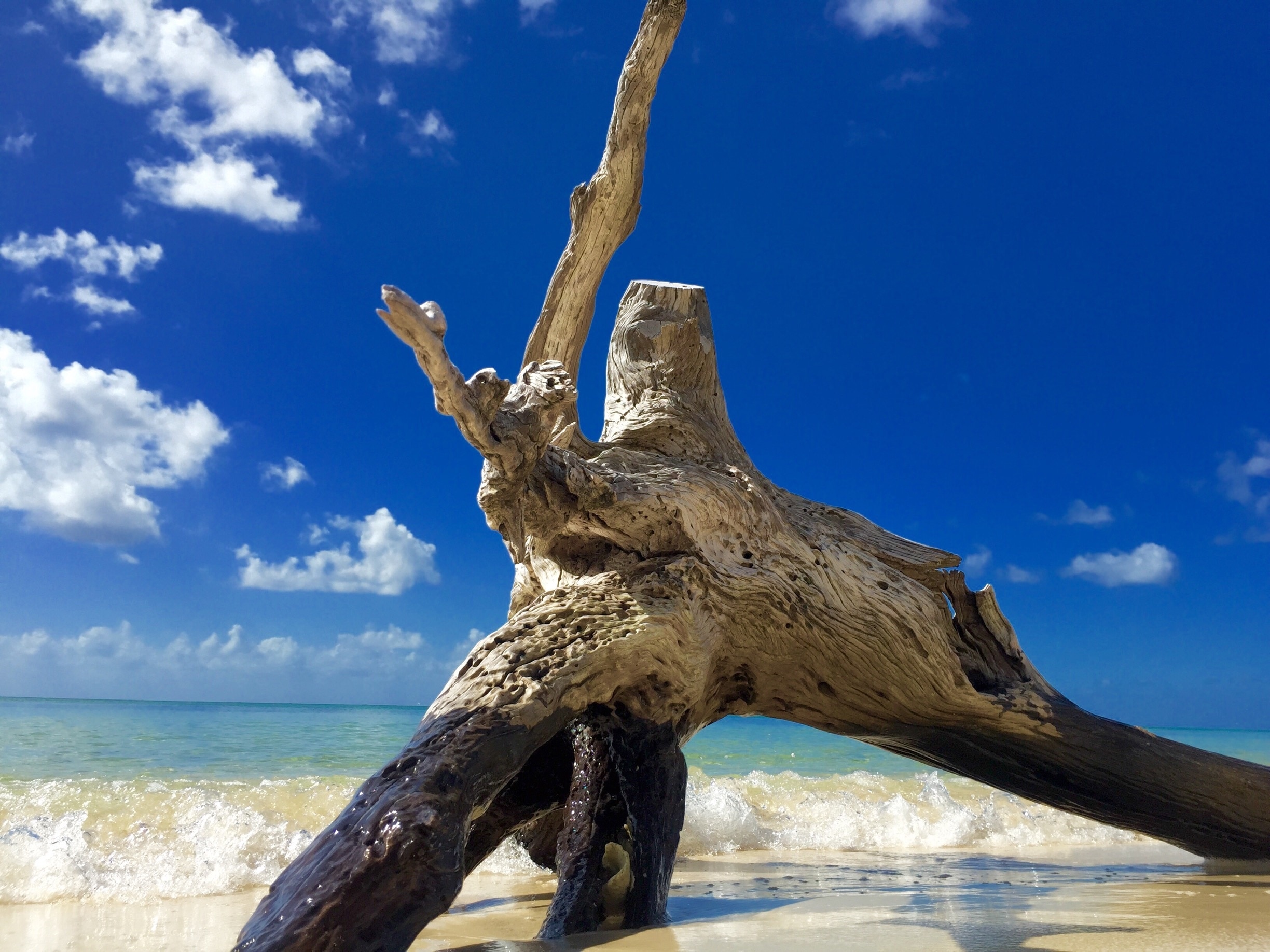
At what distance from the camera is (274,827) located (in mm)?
5051

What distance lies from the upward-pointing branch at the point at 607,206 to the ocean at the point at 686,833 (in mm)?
→ 2851

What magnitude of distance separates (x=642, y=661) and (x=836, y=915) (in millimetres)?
1292

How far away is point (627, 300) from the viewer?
16.8 feet

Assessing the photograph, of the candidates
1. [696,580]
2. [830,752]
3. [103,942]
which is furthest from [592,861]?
[830,752]

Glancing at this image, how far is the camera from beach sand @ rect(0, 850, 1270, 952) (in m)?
2.90

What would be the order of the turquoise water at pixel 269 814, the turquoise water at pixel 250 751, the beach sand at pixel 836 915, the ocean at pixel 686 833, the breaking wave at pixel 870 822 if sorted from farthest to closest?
1. the turquoise water at pixel 250 751
2. the breaking wave at pixel 870 822
3. the turquoise water at pixel 269 814
4. the ocean at pixel 686 833
5. the beach sand at pixel 836 915

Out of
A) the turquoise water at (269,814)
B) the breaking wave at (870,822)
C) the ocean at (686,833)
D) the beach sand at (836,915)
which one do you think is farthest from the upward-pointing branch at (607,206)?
the breaking wave at (870,822)

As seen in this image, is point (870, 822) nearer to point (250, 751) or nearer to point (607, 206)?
point (607, 206)

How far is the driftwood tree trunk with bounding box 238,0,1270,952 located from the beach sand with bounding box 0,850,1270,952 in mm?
307

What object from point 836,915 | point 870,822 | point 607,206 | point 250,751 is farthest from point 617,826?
point 250,751

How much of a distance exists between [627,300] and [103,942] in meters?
3.91

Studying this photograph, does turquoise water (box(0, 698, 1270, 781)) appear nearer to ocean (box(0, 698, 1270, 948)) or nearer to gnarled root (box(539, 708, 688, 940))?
ocean (box(0, 698, 1270, 948))

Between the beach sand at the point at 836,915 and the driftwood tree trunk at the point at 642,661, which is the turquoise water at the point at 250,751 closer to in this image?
the beach sand at the point at 836,915

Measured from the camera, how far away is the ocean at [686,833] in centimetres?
413
